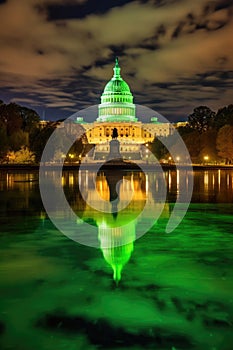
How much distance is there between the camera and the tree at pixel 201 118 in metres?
101

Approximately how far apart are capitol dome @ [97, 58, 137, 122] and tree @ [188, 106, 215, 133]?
71.6 meters

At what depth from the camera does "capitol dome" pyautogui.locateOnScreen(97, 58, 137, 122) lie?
173375 mm

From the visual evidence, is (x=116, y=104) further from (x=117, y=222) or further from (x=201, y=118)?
(x=117, y=222)

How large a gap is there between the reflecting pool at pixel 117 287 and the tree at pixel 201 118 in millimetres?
85509

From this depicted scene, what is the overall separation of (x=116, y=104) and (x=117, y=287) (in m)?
→ 166

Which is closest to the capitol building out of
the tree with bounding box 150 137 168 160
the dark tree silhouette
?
the tree with bounding box 150 137 168 160

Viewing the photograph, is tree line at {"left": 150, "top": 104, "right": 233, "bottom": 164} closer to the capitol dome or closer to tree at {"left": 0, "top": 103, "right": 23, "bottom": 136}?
tree at {"left": 0, "top": 103, "right": 23, "bottom": 136}

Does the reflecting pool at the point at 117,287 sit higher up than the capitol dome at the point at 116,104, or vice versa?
the capitol dome at the point at 116,104

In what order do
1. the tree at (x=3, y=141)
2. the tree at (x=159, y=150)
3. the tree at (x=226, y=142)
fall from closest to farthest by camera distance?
the tree at (x=3, y=141) < the tree at (x=226, y=142) < the tree at (x=159, y=150)

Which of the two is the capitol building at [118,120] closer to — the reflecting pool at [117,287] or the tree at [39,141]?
the tree at [39,141]

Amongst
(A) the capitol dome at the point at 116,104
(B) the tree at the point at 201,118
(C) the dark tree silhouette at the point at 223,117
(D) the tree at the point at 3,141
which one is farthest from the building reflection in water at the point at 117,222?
(A) the capitol dome at the point at 116,104

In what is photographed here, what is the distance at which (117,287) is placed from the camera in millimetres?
9289

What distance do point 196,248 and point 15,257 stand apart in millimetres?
4341

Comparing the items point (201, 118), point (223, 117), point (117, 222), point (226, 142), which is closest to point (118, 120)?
point (201, 118)
